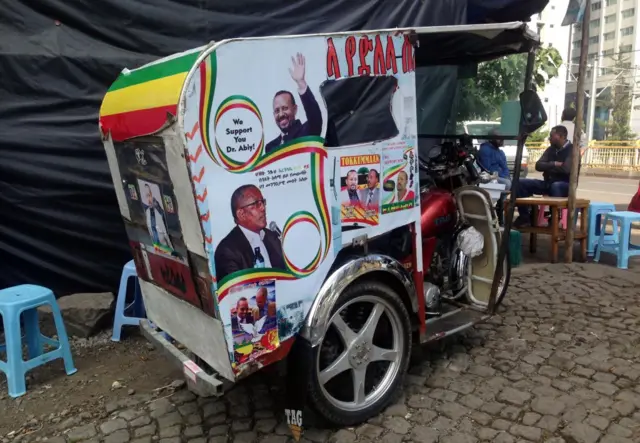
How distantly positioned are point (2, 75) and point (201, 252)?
311 centimetres

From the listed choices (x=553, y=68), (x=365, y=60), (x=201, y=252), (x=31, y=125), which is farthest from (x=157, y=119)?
(x=553, y=68)

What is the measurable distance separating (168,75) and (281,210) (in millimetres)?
807

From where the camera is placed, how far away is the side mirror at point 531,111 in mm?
3637

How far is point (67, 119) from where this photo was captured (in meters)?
4.58

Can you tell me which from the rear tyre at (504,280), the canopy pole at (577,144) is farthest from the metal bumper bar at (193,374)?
the canopy pole at (577,144)

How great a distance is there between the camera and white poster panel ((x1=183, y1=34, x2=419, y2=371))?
231cm

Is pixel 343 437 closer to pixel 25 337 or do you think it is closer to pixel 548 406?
pixel 548 406

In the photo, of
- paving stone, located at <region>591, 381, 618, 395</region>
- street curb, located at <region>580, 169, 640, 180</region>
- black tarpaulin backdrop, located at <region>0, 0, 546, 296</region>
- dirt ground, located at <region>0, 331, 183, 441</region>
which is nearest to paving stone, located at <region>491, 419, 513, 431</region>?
paving stone, located at <region>591, 381, 618, 395</region>

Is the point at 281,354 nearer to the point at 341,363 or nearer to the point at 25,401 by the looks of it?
the point at 341,363

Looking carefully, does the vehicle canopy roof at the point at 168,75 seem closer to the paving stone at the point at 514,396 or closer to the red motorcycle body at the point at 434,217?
the red motorcycle body at the point at 434,217

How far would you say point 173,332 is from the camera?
312 cm

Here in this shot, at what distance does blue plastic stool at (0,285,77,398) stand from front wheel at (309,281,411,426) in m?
2.05

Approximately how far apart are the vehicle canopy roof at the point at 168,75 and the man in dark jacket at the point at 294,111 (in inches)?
7.1

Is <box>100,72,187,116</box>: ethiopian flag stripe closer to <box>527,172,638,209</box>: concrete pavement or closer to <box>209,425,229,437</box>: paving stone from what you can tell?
<box>209,425,229,437</box>: paving stone
